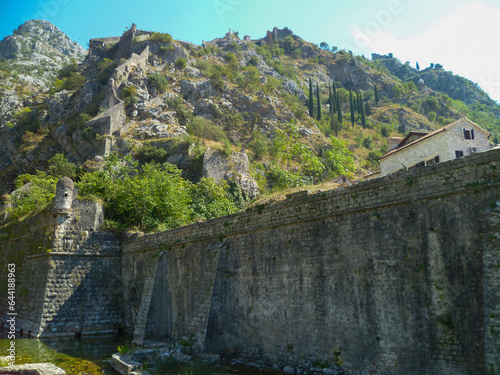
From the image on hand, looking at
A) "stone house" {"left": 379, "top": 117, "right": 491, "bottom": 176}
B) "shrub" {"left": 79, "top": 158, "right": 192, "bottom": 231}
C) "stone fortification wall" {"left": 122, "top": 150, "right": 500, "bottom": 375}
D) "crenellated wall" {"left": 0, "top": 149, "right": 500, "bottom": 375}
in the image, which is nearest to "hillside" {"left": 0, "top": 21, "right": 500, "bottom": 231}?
"shrub" {"left": 79, "top": 158, "right": 192, "bottom": 231}

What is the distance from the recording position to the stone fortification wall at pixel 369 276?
289 inches

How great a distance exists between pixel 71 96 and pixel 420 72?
474ft

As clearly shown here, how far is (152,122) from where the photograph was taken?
5078cm

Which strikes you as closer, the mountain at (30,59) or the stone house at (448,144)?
the stone house at (448,144)

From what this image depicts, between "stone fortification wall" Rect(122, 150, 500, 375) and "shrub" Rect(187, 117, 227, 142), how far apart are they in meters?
37.5

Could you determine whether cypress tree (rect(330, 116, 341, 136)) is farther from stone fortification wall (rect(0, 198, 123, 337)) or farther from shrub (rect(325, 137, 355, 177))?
stone fortification wall (rect(0, 198, 123, 337))

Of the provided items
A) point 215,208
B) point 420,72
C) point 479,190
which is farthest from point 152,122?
point 420,72

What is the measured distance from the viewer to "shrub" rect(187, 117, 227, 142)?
50781 millimetres

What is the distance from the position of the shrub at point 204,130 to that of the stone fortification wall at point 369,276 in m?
37.5

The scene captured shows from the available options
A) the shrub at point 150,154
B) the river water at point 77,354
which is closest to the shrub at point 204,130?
the shrub at point 150,154

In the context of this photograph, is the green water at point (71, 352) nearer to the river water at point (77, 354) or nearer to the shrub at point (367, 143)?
the river water at point (77, 354)

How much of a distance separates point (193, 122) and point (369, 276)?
150ft

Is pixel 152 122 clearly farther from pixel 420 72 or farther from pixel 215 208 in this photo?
pixel 420 72

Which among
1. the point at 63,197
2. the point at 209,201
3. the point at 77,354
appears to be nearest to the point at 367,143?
the point at 209,201
